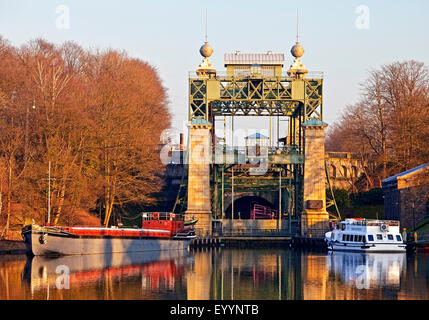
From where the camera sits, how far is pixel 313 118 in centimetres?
8244

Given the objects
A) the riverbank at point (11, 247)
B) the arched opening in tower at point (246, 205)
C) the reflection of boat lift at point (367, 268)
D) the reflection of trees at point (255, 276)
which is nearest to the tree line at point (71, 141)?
the riverbank at point (11, 247)

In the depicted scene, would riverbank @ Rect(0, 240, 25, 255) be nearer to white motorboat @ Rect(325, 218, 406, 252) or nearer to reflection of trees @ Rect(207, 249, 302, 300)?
reflection of trees @ Rect(207, 249, 302, 300)

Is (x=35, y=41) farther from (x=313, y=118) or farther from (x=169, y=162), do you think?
(x=313, y=118)

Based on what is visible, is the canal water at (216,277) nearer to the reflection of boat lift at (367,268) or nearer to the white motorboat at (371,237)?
the reflection of boat lift at (367,268)

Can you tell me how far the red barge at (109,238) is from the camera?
60.1 meters

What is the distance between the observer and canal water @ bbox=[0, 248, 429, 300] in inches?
1572

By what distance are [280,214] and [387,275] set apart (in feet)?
111

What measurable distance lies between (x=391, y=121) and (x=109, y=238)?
→ 146 feet

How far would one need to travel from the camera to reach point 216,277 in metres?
48.8

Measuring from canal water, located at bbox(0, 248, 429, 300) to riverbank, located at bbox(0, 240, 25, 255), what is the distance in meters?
2.71

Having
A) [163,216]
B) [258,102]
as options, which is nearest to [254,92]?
[258,102]

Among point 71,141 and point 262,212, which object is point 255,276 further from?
point 262,212

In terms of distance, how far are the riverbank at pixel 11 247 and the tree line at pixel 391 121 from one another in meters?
47.1

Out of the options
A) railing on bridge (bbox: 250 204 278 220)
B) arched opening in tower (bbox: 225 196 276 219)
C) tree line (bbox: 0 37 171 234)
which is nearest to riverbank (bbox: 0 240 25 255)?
tree line (bbox: 0 37 171 234)
